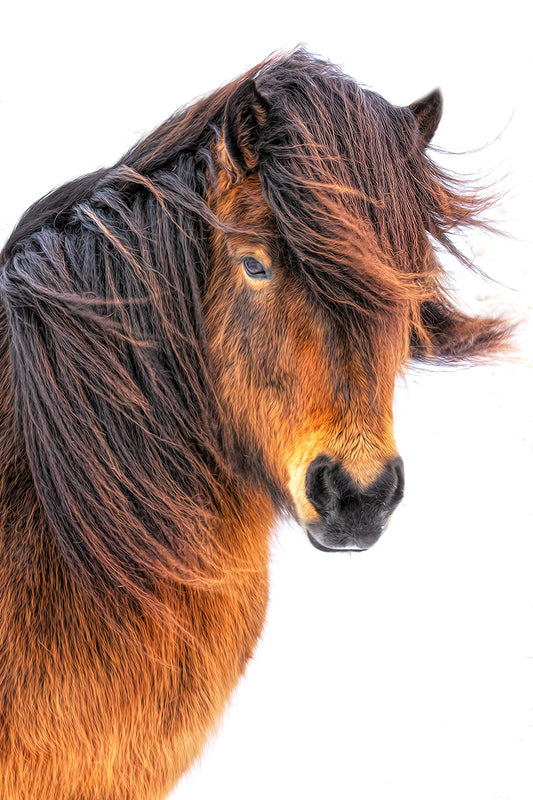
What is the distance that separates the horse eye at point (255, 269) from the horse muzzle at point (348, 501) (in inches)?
8.9

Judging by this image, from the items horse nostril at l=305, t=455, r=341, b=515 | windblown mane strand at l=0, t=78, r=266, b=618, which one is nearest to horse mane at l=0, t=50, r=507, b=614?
windblown mane strand at l=0, t=78, r=266, b=618

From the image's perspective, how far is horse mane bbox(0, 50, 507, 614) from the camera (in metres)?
0.76

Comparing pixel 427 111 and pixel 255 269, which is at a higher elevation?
pixel 427 111

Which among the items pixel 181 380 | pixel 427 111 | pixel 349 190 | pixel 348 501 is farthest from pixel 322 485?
pixel 427 111

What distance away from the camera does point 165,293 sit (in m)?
0.82

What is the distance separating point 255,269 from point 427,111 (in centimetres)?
33

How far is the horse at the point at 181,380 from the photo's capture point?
2.48 feet

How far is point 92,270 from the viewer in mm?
817

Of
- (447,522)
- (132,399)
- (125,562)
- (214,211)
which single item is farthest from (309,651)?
(214,211)

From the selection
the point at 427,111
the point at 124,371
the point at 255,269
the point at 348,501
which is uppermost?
the point at 427,111

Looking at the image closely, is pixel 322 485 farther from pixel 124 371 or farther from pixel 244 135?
pixel 244 135

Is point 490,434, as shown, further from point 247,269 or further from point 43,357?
point 43,357

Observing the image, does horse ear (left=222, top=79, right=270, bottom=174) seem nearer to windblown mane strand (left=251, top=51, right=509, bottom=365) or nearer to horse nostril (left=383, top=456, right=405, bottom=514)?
windblown mane strand (left=251, top=51, right=509, bottom=365)

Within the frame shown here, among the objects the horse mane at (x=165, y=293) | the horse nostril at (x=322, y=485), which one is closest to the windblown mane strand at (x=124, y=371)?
the horse mane at (x=165, y=293)
